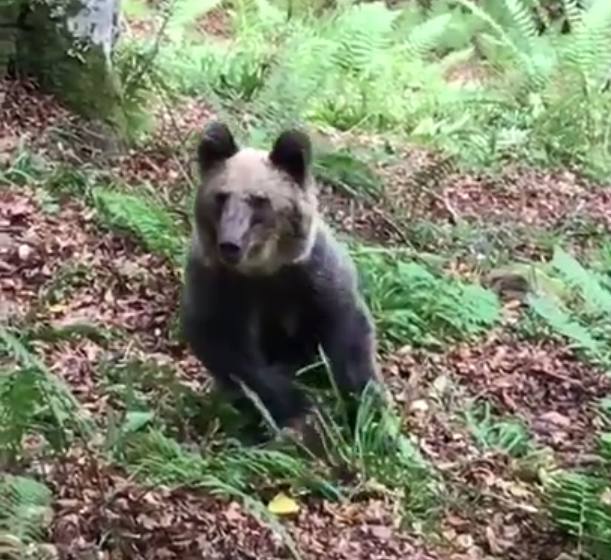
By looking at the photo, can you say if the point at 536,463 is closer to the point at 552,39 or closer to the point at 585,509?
the point at 585,509

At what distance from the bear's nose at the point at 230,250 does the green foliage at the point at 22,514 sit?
1.13 metres

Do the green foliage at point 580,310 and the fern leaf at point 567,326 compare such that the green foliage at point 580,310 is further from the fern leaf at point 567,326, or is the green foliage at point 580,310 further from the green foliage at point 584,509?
the green foliage at point 584,509

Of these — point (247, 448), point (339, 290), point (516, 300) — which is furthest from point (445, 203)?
point (247, 448)

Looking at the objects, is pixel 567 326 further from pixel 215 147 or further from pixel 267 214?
pixel 215 147

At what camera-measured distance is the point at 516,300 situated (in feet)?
24.8

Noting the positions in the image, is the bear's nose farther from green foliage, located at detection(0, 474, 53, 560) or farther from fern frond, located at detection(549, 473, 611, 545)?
fern frond, located at detection(549, 473, 611, 545)

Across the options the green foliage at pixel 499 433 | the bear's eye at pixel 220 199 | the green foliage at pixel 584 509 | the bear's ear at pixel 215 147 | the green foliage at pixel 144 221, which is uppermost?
the bear's ear at pixel 215 147

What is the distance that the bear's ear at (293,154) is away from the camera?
219 inches

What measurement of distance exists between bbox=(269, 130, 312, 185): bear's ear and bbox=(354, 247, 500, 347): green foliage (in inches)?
53.1

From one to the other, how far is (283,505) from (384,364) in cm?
156

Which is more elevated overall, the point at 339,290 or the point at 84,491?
the point at 339,290

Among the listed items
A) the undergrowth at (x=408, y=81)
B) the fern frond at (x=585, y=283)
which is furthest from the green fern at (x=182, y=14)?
Answer: the fern frond at (x=585, y=283)

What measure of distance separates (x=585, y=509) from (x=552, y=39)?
7853mm

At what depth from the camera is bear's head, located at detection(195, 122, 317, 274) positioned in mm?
5441
